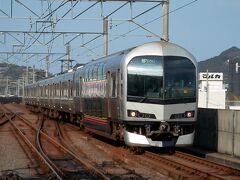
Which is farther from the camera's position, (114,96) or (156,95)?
(114,96)

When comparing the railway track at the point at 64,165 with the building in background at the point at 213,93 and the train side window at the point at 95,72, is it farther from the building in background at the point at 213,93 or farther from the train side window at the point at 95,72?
the building in background at the point at 213,93

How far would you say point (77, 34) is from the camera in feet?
118

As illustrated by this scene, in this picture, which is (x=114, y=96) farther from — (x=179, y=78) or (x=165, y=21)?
(x=165, y=21)

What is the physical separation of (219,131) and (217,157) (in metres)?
1.76

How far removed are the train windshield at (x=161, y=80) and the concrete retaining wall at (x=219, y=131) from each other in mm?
1256

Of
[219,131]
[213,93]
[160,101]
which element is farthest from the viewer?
[213,93]

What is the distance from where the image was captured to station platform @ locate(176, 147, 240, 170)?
13.8m

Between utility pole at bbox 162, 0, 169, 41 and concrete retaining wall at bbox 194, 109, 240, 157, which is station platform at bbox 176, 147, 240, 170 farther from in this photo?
utility pole at bbox 162, 0, 169, 41

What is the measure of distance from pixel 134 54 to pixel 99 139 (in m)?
6.85

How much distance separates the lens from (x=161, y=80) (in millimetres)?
15242

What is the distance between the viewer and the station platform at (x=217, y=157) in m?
13.8

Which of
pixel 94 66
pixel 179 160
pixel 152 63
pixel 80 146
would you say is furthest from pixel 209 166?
pixel 94 66

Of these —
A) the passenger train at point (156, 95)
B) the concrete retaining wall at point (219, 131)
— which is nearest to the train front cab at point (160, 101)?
the passenger train at point (156, 95)

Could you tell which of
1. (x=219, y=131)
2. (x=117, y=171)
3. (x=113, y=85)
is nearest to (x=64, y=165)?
(x=117, y=171)
